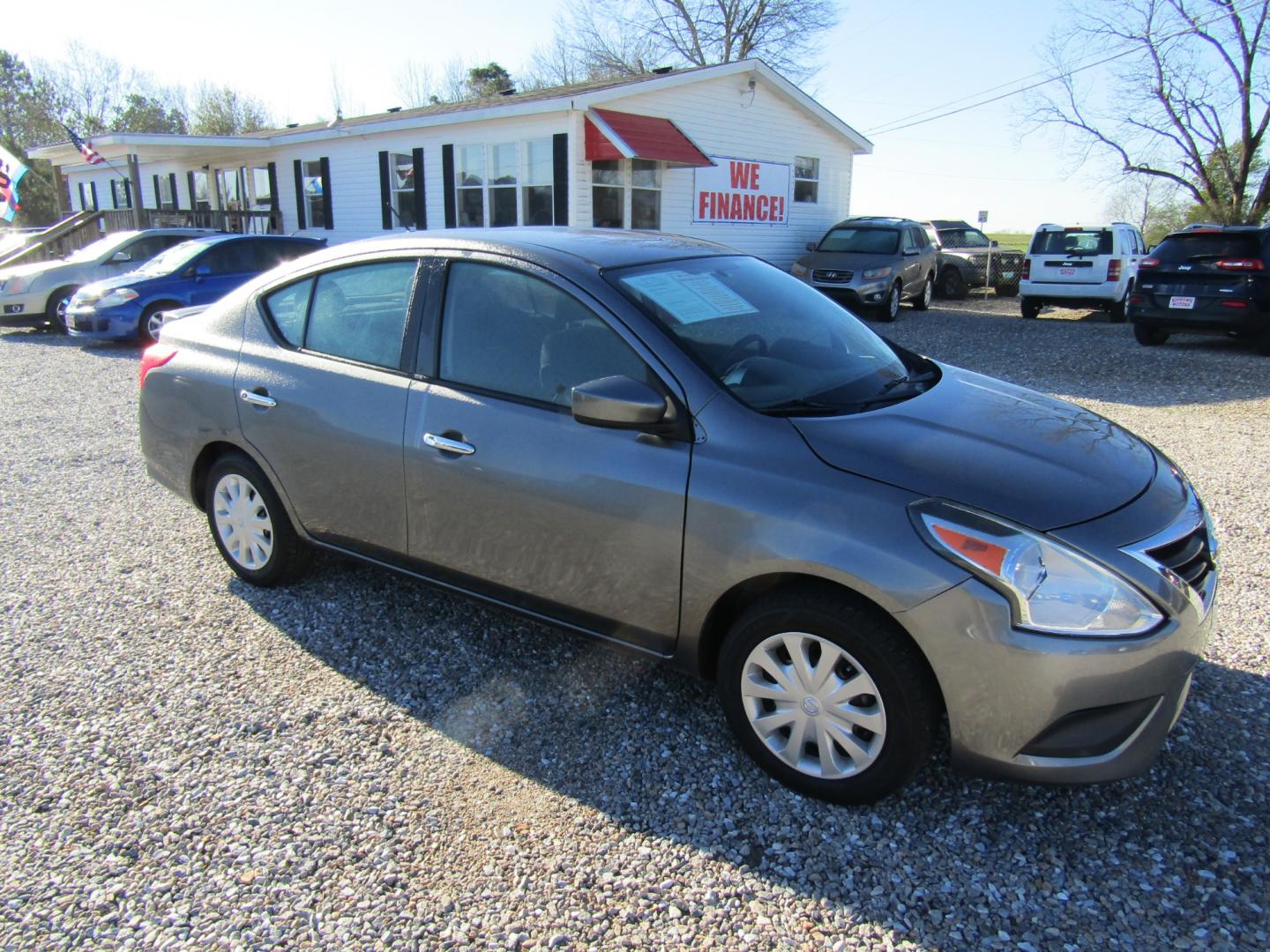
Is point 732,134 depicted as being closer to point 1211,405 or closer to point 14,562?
point 1211,405

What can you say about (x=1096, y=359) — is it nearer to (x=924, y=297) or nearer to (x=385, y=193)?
(x=924, y=297)

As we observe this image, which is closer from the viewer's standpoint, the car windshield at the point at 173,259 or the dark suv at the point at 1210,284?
the dark suv at the point at 1210,284

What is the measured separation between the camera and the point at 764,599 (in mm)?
2652

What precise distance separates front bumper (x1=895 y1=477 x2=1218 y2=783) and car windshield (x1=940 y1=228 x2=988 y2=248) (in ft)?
72.3

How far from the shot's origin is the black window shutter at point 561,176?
1520 centimetres

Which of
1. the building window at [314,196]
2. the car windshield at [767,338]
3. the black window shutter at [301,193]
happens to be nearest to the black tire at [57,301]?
the building window at [314,196]

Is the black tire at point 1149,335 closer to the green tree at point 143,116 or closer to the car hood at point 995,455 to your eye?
the car hood at point 995,455

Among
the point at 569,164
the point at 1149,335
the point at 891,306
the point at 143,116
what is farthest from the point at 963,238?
the point at 143,116

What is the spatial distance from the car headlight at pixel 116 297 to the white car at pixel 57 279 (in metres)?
1.92

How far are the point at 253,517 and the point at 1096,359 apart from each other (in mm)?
10674

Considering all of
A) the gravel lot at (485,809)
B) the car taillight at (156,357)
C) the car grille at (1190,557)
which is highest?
the car taillight at (156,357)

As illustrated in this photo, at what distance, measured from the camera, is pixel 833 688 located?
2574mm

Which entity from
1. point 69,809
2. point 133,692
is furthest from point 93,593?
point 69,809

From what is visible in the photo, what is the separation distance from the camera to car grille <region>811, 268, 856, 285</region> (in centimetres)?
1482
